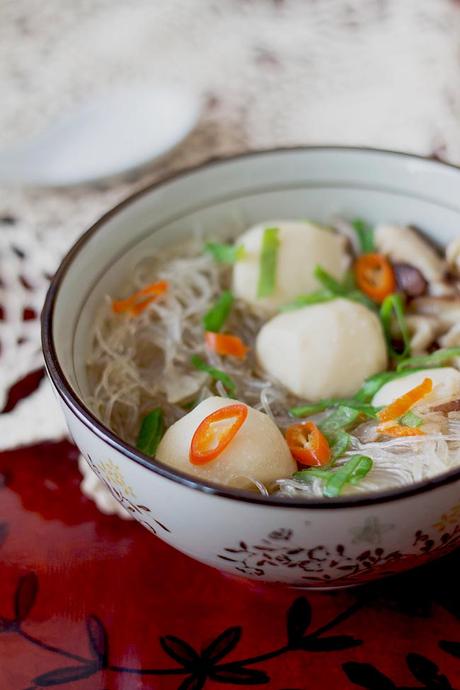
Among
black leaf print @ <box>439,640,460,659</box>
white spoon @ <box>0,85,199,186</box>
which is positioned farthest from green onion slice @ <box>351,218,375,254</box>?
black leaf print @ <box>439,640,460,659</box>

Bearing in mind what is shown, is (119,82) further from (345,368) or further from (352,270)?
(345,368)

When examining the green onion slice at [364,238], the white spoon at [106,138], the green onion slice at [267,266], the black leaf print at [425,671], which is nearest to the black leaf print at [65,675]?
the black leaf print at [425,671]

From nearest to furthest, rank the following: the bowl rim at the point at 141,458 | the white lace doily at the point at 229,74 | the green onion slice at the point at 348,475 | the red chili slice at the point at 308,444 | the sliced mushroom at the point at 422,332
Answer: the bowl rim at the point at 141,458, the green onion slice at the point at 348,475, the red chili slice at the point at 308,444, the sliced mushroom at the point at 422,332, the white lace doily at the point at 229,74

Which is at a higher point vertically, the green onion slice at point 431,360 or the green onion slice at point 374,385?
the green onion slice at point 431,360

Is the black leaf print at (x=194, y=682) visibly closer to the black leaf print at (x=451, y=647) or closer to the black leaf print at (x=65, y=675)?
the black leaf print at (x=65, y=675)

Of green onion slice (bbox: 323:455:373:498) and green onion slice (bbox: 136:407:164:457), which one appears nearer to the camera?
green onion slice (bbox: 323:455:373:498)

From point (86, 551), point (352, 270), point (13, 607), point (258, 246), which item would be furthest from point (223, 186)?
point (13, 607)

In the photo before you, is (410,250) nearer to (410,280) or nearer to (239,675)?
(410,280)

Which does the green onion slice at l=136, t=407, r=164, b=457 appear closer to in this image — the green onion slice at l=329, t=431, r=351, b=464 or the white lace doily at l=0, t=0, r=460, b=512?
the green onion slice at l=329, t=431, r=351, b=464
